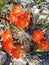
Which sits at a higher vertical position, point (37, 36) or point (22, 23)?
point (22, 23)

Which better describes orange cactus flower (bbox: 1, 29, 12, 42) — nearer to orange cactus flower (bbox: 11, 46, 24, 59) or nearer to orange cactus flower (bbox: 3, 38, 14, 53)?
orange cactus flower (bbox: 3, 38, 14, 53)

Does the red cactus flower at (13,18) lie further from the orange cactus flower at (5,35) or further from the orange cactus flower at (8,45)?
the orange cactus flower at (8,45)

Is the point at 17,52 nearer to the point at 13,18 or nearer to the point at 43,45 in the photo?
the point at 43,45

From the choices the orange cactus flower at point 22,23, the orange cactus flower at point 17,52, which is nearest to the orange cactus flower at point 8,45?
the orange cactus flower at point 17,52

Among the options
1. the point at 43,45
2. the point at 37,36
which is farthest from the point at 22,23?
the point at 43,45

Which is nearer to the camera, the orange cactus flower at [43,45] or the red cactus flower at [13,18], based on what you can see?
the orange cactus flower at [43,45]

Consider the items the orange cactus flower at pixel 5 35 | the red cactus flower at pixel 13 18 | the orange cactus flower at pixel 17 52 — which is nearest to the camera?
the orange cactus flower at pixel 17 52

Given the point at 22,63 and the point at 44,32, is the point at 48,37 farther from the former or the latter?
the point at 22,63

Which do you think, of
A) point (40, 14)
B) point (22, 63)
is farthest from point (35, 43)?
point (40, 14)

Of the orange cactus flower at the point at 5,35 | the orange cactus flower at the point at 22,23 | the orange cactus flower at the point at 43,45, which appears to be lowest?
the orange cactus flower at the point at 43,45

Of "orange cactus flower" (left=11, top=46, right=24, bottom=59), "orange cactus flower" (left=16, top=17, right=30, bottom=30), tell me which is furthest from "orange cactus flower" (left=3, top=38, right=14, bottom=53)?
"orange cactus flower" (left=16, top=17, right=30, bottom=30)

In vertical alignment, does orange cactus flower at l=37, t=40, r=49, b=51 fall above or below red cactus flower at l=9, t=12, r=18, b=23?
below
